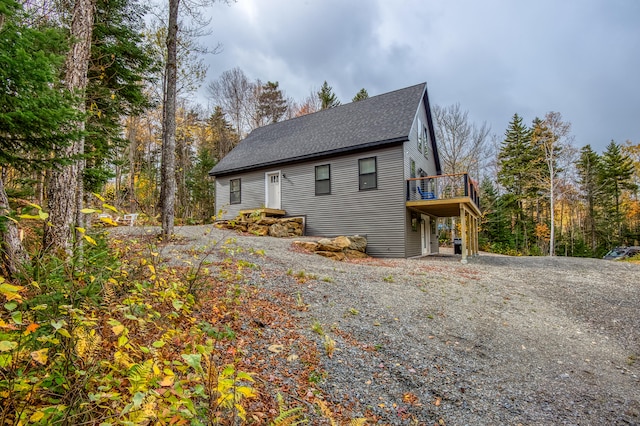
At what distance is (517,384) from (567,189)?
29.5 metres

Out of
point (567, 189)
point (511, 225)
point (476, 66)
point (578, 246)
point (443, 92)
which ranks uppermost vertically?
point (476, 66)

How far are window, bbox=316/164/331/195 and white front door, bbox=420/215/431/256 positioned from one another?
466 centimetres

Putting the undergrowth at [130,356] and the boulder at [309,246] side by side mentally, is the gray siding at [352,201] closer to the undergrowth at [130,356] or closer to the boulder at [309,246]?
the boulder at [309,246]

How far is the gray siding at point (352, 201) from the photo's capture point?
11.2 meters

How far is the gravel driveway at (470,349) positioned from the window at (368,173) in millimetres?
5678

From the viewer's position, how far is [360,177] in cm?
1198

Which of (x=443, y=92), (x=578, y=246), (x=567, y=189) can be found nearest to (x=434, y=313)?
(x=443, y=92)

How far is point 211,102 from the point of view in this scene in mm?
26766

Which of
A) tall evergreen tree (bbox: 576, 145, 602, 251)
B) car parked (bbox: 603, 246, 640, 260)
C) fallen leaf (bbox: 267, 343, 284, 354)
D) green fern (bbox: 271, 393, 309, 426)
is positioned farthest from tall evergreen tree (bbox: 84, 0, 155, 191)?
tall evergreen tree (bbox: 576, 145, 602, 251)

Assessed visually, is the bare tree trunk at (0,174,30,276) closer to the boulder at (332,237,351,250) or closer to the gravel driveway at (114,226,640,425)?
the gravel driveway at (114,226,640,425)

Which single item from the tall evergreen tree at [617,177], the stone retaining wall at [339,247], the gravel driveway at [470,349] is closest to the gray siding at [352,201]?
the stone retaining wall at [339,247]

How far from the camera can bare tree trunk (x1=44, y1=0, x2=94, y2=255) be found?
398 cm

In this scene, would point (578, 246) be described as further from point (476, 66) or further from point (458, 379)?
point (458, 379)

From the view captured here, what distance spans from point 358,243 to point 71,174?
8.74 m
